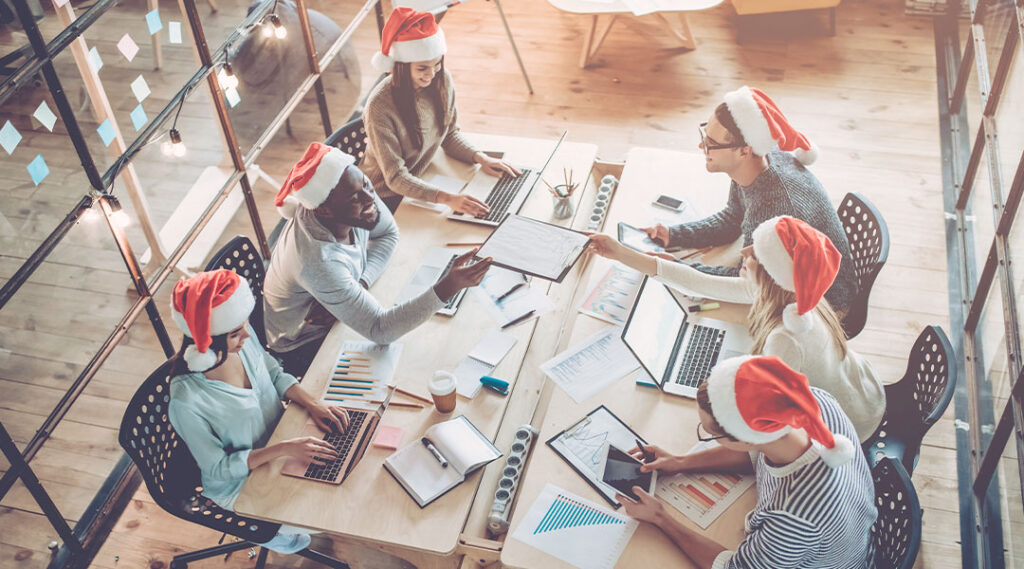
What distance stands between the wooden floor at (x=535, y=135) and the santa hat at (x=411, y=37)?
2.71 feet

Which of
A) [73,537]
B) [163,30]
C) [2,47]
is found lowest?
[73,537]

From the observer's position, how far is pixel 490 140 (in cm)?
376

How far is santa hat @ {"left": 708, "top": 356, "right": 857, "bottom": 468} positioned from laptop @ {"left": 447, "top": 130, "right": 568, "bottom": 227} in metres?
1.41

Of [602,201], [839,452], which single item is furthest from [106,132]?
[839,452]

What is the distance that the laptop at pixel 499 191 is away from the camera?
10.9 ft

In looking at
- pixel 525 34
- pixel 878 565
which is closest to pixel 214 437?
pixel 878 565

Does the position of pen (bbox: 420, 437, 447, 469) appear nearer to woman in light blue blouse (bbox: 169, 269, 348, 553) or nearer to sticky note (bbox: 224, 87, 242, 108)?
woman in light blue blouse (bbox: 169, 269, 348, 553)

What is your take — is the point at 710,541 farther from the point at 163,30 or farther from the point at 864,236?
the point at 163,30

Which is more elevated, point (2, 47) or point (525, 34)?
point (2, 47)

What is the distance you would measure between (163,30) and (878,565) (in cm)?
318

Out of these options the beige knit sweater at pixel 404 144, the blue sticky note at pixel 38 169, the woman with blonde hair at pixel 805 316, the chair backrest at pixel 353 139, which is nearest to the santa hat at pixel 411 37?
the beige knit sweater at pixel 404 144

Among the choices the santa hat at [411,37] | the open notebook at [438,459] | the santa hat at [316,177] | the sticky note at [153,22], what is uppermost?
the sticky note at [153,22]

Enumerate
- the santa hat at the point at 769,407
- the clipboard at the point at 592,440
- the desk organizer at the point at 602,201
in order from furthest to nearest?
the desk organizer at the point at 602,201 → the clipboard at the point at 592,440 → the santa hat at the point at 769,407

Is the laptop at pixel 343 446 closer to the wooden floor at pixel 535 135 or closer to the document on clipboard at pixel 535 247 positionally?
the document on clipboard at pixel 535 247
